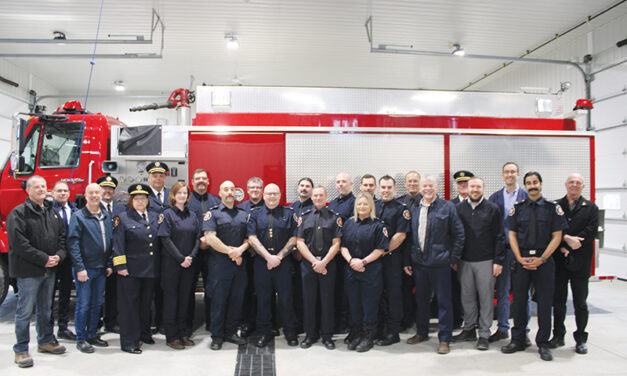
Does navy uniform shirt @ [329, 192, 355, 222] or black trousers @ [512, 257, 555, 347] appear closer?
black trousers @ [512, 257, 555, 347]

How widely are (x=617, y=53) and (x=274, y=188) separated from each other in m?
9.42

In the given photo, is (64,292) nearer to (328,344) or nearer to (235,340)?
(235,340)

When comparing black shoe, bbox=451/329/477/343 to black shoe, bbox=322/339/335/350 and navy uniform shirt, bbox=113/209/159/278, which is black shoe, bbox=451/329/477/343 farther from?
navy uniform shirt, bbox=113/209/159/278

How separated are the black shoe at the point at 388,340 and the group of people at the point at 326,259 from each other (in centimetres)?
1

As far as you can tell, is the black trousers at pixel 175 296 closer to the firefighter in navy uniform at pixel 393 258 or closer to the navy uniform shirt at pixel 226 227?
the navy uniform shirt at pixel 226 227

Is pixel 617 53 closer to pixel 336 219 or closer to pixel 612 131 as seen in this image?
pixel 612 131

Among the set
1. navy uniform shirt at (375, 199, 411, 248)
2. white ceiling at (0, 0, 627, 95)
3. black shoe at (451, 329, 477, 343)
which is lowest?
black shoe at (451, 329, 477, 343)

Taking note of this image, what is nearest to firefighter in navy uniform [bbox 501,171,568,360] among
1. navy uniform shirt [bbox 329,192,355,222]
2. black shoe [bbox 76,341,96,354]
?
navy uniform shirt [bbox 329,192,355,222]

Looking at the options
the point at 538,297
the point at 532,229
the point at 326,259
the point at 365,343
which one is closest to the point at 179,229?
the point at 326,259

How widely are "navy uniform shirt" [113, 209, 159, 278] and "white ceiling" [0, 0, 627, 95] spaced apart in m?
6.48

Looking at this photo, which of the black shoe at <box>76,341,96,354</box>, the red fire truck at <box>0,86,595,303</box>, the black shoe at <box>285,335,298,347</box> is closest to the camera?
the black shoe at <box>76,341,96,354</box>

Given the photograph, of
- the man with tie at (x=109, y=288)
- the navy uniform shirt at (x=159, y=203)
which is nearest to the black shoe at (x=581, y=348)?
the navy uniform shirt at (x=159, y=203)

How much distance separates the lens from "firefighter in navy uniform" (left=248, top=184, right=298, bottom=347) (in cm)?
459

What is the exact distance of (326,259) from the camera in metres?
4.47
